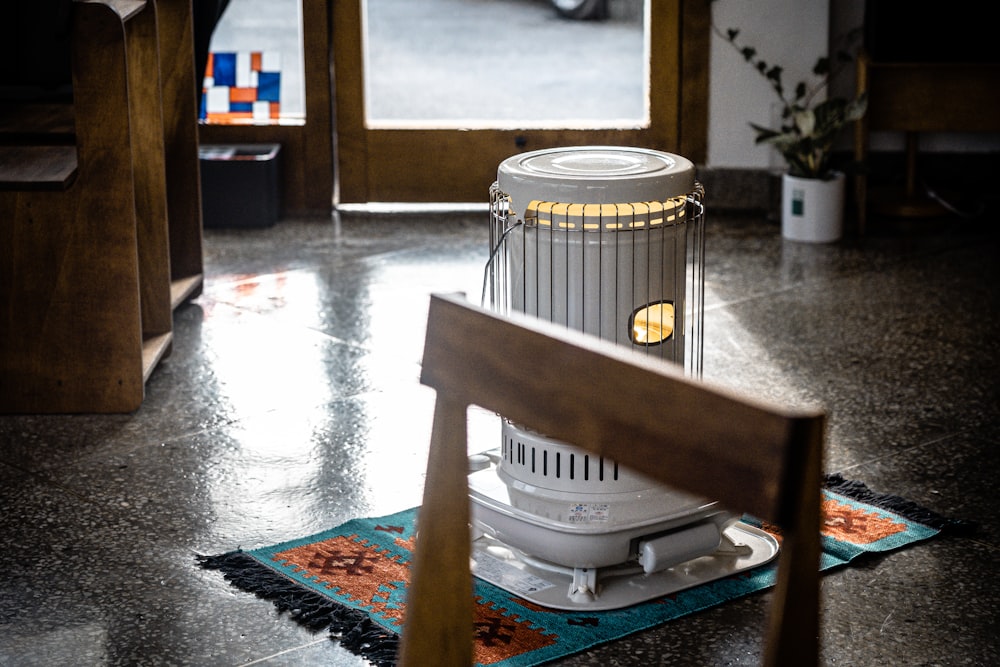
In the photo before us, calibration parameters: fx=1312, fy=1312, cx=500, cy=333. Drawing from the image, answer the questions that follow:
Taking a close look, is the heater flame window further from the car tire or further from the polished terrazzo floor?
the car tire

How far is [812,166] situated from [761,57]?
1.74ft

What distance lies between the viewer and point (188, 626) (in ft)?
6.55

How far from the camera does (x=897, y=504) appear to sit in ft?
7.85

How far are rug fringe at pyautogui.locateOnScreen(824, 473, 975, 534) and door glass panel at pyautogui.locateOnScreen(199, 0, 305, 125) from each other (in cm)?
292

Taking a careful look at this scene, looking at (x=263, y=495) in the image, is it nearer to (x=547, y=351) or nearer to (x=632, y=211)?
(x=632, y=211)

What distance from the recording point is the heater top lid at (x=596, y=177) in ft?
6.49

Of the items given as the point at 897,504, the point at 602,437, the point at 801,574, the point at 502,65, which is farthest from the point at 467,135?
the point at 801,574

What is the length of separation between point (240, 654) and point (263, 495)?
1.95 feet

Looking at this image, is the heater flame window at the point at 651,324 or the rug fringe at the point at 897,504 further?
the rug fringe at the point at 897,504

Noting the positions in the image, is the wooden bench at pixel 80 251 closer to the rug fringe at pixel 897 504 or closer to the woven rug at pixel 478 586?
the woven rug at pixel 478 586

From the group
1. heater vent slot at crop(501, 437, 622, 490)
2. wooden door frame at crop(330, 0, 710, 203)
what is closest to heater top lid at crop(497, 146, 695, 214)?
heater vent slot at crop(501, 437, 622, 490)

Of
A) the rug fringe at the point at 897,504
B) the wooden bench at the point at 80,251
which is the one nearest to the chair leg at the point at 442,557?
the rug fringe at the point at 897,504

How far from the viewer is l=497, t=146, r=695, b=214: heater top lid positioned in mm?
1978

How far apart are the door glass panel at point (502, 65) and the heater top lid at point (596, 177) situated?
2700 millimetres
